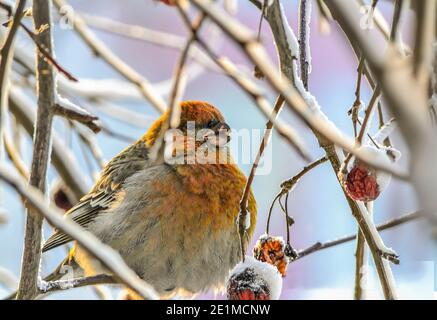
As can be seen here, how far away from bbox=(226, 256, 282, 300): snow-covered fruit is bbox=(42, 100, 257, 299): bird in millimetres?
1083

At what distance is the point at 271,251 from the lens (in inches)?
95.3

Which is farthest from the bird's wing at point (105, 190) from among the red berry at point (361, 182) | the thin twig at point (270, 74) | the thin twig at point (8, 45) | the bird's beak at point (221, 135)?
the thin twig at point (270, 74)

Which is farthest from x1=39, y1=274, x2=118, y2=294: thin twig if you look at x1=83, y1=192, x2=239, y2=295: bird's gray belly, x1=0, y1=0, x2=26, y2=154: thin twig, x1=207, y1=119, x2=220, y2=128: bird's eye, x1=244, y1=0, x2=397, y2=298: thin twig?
x1=207, y1=119, x2=220, y2=128: bird's eye

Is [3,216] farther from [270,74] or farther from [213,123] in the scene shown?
[270,74]

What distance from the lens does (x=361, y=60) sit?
76.1 inches

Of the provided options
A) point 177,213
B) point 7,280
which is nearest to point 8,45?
point 177,213

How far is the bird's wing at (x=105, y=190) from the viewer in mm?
3801

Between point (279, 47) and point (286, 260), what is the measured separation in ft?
2.82

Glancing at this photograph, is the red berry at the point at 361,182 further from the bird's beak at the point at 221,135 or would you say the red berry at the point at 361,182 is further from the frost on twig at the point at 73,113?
the bird's beak at the point at 221,135

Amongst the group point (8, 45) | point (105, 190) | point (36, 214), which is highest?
point (105, 190)

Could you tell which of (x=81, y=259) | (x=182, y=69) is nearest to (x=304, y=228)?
(x=81, y=259)

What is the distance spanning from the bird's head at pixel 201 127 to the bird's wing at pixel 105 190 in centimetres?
34

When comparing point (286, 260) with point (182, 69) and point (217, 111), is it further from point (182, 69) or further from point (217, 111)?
point (217, 111)

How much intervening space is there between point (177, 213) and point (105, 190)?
68 cm
